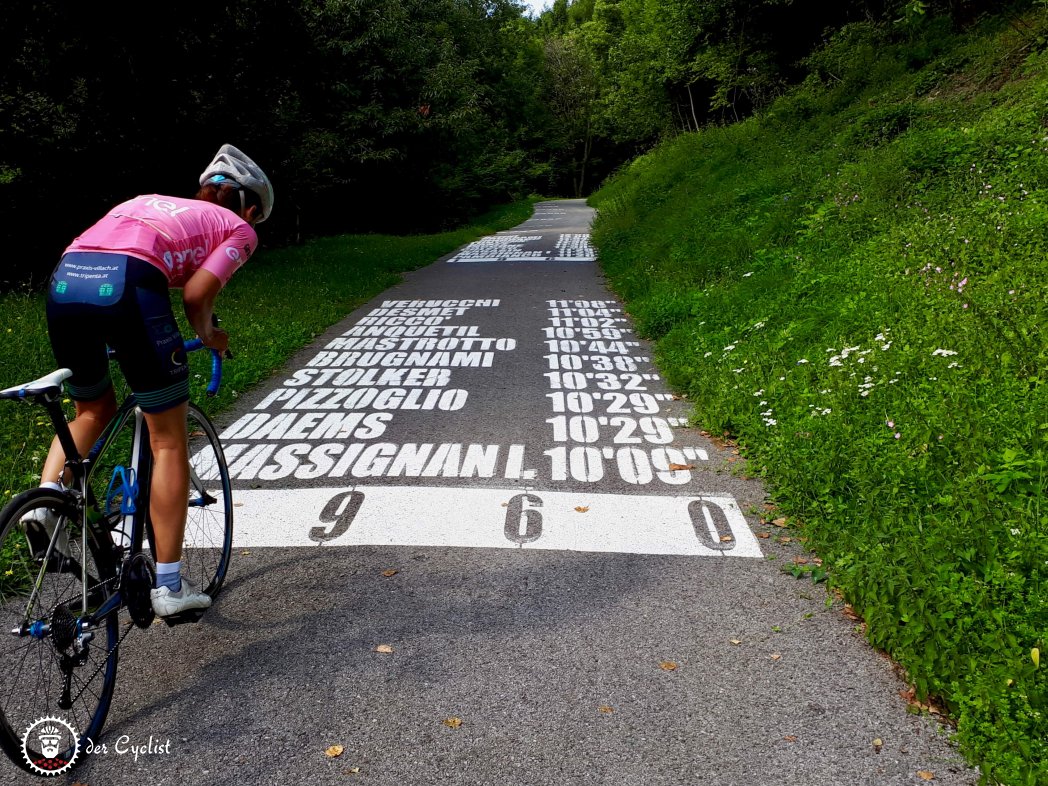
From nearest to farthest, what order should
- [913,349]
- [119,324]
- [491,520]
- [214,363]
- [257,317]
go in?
[119,324] < [214,363] < [491,520] < [913,349] < [257,317]

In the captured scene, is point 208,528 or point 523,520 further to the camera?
point 523,520

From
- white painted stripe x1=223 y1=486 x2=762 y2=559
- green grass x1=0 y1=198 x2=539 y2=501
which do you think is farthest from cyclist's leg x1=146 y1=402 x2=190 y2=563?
green grass x1=0 y1=198 x2=539 y2=501

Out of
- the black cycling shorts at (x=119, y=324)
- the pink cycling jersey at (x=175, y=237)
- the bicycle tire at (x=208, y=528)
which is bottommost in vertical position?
the bicycle tire at (x=208, y=528)

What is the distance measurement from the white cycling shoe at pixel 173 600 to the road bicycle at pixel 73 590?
60 mm

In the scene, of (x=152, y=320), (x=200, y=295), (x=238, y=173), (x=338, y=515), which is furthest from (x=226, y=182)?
(x=338, y=515)

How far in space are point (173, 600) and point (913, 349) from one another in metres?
5.05

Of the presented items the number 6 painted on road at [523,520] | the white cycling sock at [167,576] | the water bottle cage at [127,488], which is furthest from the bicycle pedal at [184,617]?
the number 6 painted on road at [523,520]

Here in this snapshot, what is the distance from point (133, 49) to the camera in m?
13.3

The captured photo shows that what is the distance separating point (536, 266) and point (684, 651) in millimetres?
15052

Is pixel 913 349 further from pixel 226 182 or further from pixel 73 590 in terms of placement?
pixel 73 590

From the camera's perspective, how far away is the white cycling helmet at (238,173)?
3.23 m

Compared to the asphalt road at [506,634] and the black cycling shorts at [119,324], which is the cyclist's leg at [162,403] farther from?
the asphalt road at [506,634]

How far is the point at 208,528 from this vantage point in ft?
13.5

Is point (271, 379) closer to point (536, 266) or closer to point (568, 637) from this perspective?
point (568, 637)
